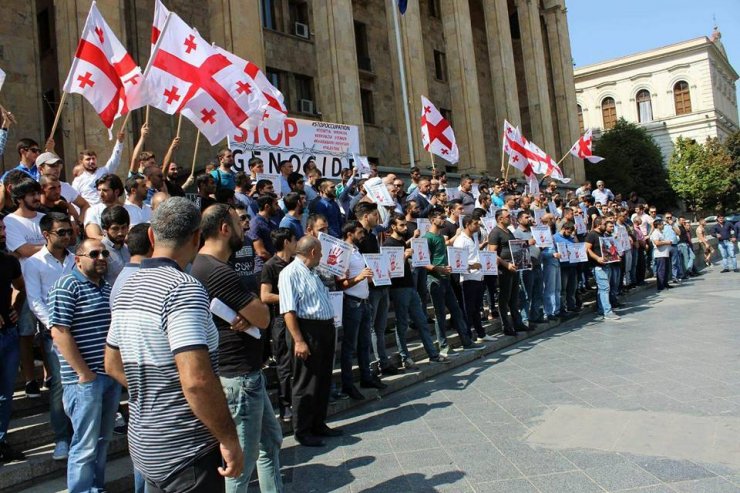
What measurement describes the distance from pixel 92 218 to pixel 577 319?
980 centimetres

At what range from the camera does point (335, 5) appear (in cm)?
1970

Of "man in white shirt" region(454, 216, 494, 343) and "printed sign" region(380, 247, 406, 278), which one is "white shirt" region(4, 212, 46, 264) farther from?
"man in white shirt" region(454, 216, 494, 343)

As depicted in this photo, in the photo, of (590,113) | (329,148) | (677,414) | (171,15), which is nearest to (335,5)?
(329,148)

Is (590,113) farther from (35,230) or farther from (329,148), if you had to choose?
(35,230)

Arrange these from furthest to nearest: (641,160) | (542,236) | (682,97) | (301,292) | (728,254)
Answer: (682,97), (641,160), (728,254), (542,236), (301,292)

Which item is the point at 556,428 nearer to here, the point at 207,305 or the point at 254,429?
the point at 254,429

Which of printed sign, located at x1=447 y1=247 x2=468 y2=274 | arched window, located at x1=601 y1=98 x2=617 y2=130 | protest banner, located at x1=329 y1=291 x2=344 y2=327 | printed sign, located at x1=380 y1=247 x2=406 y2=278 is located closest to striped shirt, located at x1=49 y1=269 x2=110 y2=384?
protest banner, located at x1=329 y1=291 x2=344 y2=327

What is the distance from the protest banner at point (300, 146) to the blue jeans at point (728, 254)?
523 inches

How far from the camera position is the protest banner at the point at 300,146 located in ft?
40.8

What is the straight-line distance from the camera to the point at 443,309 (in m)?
9.09

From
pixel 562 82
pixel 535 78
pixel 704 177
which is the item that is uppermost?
pixel 562 82

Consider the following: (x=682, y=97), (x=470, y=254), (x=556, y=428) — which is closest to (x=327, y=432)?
(x=556, y=428)

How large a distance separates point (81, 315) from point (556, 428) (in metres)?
4.19

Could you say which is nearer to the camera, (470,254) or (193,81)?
(193,81)
